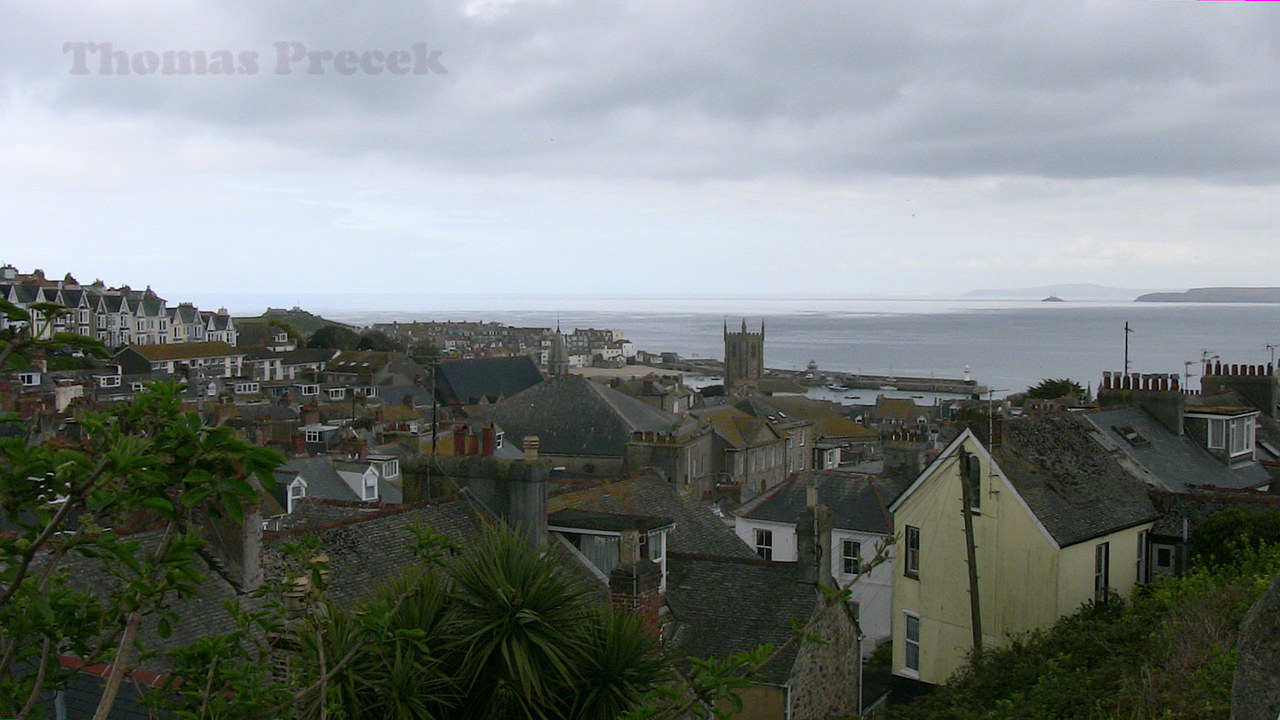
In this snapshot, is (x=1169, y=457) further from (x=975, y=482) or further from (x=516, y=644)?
(x=516, y=644)

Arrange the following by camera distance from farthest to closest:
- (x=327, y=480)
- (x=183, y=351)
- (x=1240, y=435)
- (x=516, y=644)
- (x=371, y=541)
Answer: (x=183, y=351)
(x=327, y=480)
(x=1240, y=435)
(x=371, y=541)
(x=516, y=644)

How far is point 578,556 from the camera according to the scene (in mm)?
15453

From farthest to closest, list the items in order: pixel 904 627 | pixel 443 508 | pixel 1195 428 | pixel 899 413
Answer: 1. pixel 899 413
2. pixel 1195 428
3. pixel 904 627
4. pixel 443 508

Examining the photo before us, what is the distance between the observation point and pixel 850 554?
2753 centimetres

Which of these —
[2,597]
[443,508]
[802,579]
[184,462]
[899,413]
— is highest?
[184,462]

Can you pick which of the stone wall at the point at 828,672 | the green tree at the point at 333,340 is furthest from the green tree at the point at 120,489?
the green tree at the point at 333,340

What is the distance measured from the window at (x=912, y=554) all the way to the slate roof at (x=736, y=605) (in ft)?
17.6

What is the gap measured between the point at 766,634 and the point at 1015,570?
21.5ft

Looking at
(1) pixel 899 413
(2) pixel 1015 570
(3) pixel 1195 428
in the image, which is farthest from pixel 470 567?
(1) pixel 899 413

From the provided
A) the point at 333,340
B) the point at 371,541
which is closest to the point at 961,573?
the point at 371,541

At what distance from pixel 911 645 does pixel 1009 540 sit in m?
3.51

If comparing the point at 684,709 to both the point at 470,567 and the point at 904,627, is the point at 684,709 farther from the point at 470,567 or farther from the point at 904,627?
the point at 904,627

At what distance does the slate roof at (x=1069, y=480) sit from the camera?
20.1 metres

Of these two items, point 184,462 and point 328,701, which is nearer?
point 184,462
